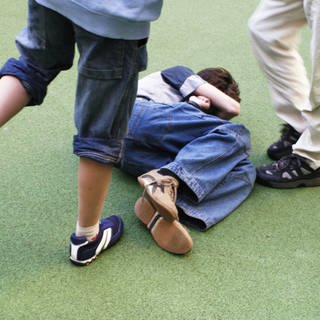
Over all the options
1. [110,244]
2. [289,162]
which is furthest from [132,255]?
[289,162]

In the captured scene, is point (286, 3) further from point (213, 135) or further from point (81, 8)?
point (81, 8)

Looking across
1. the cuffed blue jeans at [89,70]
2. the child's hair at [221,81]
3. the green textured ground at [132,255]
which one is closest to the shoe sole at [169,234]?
the green textured ground at [132,255]

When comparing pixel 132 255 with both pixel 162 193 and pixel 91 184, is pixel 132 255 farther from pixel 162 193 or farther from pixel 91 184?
pixel 91 184

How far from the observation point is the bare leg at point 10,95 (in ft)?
3.63

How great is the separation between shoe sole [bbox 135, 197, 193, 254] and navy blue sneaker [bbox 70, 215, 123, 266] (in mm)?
89

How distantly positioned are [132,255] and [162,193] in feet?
0.55

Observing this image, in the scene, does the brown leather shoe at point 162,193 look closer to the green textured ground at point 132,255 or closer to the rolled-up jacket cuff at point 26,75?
the green textured ground at point 132,255

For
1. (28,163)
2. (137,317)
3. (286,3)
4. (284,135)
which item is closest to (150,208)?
(137,317)

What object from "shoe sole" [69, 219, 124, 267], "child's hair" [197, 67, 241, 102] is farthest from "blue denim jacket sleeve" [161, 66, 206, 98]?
"shoe sole" [69, 219, 124, 267]

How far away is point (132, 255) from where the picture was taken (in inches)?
50.2

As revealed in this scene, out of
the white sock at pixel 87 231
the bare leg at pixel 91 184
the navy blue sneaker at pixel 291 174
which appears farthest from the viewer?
the navy blue sneaker at pixel 291 174

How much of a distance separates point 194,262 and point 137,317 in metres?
0.22

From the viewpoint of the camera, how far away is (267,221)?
142 cm

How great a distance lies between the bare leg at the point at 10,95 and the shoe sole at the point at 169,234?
0.41 meters
